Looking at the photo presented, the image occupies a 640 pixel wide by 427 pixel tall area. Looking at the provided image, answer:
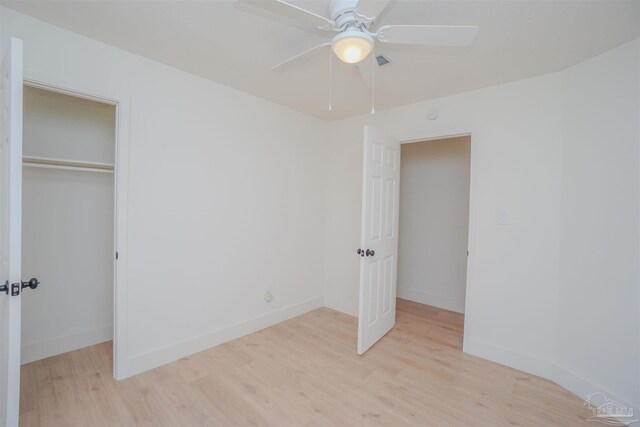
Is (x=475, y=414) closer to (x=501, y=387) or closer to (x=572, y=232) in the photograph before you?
(x=501, y=387)

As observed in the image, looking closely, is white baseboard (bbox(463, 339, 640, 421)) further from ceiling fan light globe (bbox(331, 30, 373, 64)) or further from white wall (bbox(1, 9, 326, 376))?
ceiling fan light globe (bbox(331, 30, 373, 64))

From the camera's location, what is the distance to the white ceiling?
5.47 feet

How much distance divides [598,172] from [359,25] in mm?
2071

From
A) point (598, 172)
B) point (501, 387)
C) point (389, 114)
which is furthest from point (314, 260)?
point (598, 172)

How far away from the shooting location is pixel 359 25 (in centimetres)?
144

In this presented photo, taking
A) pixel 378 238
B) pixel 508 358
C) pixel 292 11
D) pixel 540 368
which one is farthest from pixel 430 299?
pixel 292 11

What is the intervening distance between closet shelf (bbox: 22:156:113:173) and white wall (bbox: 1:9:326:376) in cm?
61

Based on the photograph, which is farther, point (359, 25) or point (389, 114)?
point (389, 114)

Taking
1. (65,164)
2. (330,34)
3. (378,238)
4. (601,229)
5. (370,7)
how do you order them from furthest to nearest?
(378,238)
(65,164)
(601,229)
(330,34)
(370,7)

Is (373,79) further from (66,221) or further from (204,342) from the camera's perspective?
(66,221)

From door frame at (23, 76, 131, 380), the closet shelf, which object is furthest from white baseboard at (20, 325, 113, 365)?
the closet shelf

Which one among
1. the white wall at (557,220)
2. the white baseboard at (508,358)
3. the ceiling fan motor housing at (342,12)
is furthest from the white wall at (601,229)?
the ceiling fan motor housing at (342,12)

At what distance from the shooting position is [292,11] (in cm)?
131

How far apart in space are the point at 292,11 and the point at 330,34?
709 millimetres
